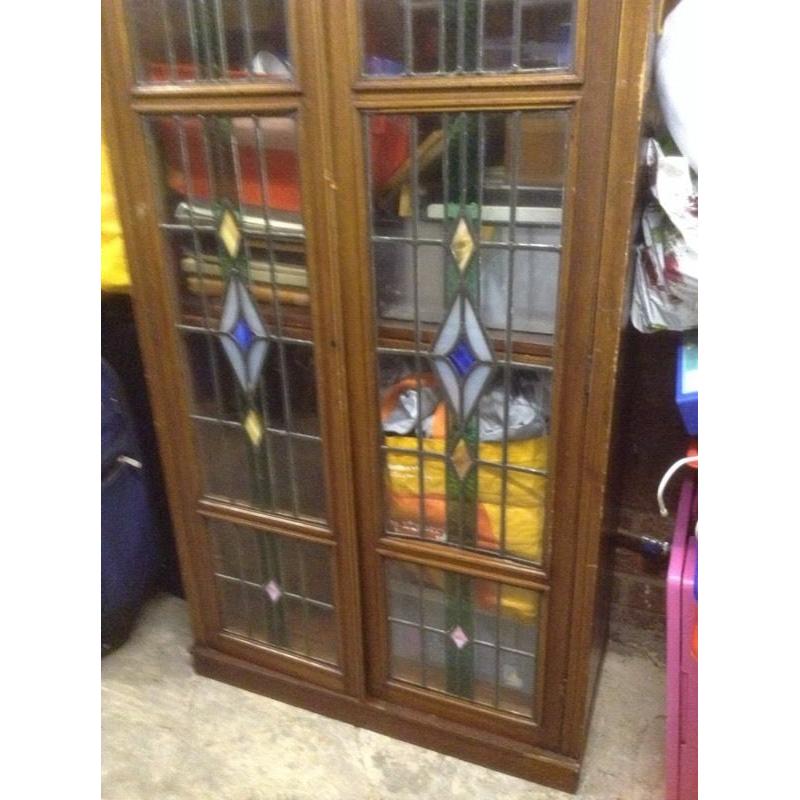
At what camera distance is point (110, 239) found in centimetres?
129

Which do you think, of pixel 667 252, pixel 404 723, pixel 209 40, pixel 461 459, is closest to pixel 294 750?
pixel 404 723

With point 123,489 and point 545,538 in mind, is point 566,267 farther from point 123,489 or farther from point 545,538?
point 123,489

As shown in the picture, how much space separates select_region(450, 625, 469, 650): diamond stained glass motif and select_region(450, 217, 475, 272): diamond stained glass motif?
691mm

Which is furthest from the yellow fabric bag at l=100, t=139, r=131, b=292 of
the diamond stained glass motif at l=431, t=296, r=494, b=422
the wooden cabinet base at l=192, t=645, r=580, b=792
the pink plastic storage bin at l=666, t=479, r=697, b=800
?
the pink plastic storage bin at l=666, t=479, r=697, b=800

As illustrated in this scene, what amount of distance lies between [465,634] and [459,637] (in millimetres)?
15

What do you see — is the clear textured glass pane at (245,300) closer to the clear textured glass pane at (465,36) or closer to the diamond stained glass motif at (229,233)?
the diamond stained glass motif at (229,233)

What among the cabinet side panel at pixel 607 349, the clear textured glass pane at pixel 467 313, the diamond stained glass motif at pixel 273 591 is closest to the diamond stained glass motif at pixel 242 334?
the clear textured glass pane at pixel 467 313

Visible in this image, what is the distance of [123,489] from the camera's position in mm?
1599

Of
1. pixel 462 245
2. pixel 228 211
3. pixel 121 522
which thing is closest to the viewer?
pixel 462 245

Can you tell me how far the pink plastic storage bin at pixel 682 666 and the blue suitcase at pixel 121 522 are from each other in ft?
3.74

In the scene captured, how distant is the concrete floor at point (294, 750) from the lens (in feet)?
4.47

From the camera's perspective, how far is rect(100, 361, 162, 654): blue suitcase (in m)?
1.55

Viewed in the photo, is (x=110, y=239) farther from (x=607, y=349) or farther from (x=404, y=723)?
(x=404, y=723)
